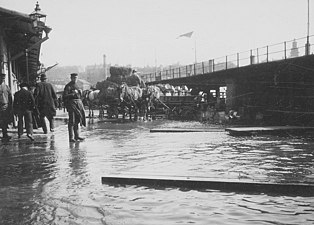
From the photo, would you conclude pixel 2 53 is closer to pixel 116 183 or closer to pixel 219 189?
pixel 116 183

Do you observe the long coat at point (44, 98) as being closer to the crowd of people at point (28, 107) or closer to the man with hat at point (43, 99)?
the man with hat at point (43, 99)

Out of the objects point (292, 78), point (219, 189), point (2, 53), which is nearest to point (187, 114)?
point (292, 78)

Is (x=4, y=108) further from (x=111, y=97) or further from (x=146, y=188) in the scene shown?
(x=111, y=97)

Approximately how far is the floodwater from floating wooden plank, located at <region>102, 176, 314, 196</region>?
0.14 m

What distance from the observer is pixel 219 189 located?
565 cm

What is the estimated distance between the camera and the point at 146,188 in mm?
5820

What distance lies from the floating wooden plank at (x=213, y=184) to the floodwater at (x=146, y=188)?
0.45ft

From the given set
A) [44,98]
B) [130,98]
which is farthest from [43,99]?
[130,98]

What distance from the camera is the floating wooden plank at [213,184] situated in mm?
5402

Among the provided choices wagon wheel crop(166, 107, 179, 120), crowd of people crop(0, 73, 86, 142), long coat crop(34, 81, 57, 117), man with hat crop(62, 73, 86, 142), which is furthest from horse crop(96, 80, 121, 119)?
man with hat crop(62, 73, 86, 142)

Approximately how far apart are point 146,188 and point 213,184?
0.93 meters

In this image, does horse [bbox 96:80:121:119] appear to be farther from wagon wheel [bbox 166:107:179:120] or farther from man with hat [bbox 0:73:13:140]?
man with hat [bbox 0:73:13:140]

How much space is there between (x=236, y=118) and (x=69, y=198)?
20592 millimetres

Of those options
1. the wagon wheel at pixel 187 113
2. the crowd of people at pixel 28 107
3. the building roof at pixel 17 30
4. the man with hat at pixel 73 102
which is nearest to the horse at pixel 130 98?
the wagon wheel at pixel 187 113
